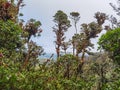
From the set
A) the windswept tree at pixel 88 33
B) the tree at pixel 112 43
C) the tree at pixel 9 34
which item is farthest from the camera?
the windswept tree at pixel 88 33

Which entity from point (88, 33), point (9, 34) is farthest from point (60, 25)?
point (9, 34)

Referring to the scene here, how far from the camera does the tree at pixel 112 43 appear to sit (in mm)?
17984

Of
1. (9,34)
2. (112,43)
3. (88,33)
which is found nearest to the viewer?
(112,43)

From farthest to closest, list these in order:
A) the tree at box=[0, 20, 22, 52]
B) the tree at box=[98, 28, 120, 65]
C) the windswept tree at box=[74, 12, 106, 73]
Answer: the windswept tree at box=[74, 12, 106, 73]
the tree at box=[0, 20, 22, 52]
the tree at box=[98, 28, 120, 65]

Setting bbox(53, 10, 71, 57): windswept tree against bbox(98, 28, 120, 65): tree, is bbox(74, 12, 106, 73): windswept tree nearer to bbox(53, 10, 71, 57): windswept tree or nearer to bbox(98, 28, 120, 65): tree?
bbox(53, 10, 71, 57): windswept tree

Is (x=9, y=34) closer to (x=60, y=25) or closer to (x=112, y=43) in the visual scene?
(x=112, y=43)

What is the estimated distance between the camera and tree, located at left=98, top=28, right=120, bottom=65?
59.0 feet

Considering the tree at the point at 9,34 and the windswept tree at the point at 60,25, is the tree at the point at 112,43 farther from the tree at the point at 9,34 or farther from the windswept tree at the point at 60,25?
the windswept tree at the point at 60,25

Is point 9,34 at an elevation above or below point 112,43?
above

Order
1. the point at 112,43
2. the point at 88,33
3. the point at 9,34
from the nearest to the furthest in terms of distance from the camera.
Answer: the point at 112,43 < the point at 9,34 < the point at 88,33

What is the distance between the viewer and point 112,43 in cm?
1834

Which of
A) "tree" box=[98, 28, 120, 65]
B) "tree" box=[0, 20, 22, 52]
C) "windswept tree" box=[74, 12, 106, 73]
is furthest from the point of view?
"windswept tree" box=[74, 12, 106, 73]

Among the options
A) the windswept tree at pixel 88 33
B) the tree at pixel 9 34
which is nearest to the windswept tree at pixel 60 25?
the windswept tree at pixel 88 33

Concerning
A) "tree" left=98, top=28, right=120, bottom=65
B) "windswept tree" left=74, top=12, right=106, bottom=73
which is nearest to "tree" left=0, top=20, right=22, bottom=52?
"tree" left=98, top=28, right=120, bottom=65
